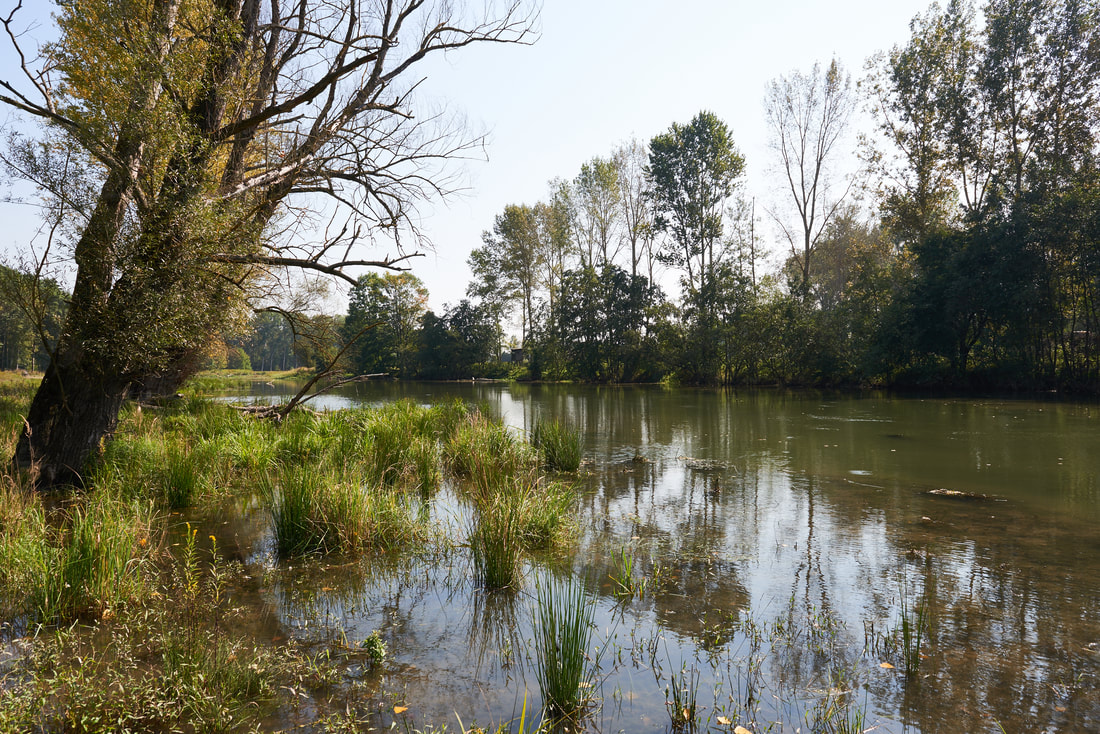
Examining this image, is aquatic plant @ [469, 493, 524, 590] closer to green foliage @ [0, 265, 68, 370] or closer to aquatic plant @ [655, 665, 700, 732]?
aquatic plant @ [655, 665, 700, 732]

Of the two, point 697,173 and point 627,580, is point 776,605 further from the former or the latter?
point 697,173

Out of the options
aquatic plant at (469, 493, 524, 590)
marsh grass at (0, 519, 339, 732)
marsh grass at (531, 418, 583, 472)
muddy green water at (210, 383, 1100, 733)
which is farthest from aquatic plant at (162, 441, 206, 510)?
marsh grass at (531, 418, 583, 472)

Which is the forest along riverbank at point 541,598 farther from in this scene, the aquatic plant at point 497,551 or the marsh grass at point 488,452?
the marsh grass at point 488,452

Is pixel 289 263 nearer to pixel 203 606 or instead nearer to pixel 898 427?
pixel 203 606

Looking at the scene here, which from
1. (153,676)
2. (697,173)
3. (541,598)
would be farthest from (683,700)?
(697,173)

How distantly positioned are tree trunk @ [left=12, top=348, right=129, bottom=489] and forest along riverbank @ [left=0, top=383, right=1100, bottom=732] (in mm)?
415

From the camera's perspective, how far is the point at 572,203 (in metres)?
44.6

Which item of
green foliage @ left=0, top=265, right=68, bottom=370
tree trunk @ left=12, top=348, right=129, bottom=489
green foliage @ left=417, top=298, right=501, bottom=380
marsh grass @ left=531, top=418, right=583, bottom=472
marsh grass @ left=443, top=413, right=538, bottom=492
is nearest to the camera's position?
green foliage @ left=0, top=265, right=68, bottom=370

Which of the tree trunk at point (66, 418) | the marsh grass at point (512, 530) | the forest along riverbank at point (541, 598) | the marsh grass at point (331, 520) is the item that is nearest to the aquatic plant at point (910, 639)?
the forest along riverbank at point (541, 598)

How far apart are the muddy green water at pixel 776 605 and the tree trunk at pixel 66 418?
2.54 metres

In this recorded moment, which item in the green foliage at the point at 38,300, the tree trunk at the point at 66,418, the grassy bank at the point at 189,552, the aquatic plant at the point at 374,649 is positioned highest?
the green foliage at the point at 38,300

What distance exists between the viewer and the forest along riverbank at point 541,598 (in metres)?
2.82

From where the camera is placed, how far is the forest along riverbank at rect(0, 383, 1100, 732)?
282 cm

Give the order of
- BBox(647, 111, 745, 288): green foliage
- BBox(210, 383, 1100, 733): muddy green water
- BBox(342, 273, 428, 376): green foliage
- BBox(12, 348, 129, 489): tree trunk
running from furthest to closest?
BBox(342, 273, 428, 376): green foliage, BBox(647, 111, 745, 288): green foliage, BBox(12, 348, 129, 489): tree trunk, BBox(210, 383, 1100, 733): muddy green water
